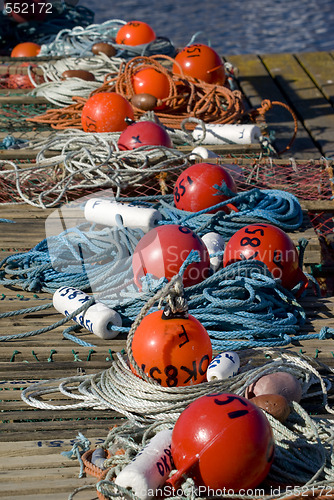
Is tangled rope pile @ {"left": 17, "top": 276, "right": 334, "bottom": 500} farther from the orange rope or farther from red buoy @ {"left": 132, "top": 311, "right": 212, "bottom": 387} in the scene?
the orange rope

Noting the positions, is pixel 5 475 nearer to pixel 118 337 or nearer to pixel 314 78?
pixel 118 337

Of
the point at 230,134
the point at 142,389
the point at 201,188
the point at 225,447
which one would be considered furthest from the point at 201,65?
the point at 225,447

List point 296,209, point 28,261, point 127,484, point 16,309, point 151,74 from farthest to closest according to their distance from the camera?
point 151,74 → point 296,209 → point 28,261 → point 16,309 → point 127,484

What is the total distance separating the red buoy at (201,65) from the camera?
6.56m

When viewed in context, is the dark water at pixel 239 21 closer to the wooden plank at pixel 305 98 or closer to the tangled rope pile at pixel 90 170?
the wooden plank at pixel 305 98

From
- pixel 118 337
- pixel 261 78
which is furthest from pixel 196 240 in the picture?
pixel 261 78

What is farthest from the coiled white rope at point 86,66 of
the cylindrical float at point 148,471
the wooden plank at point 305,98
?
the cylindrical float at point 148,471

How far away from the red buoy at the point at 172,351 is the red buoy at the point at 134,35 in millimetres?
5129

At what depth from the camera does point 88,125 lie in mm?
5543

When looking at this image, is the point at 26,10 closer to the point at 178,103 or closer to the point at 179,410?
the point at 178,103

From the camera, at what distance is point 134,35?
296 inches

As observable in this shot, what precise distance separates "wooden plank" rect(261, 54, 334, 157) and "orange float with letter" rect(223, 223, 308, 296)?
9.02 feet

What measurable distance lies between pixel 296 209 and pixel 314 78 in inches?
160

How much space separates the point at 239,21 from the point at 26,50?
293 inches
